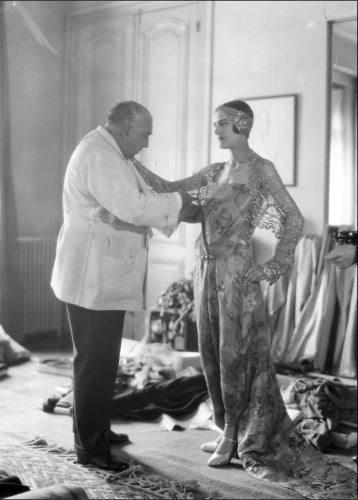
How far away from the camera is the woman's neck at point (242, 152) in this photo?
2176 mm

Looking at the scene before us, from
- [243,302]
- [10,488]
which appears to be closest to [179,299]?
→ [243,302]

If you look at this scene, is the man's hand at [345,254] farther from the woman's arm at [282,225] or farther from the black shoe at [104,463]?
the black shoe at [104,463]

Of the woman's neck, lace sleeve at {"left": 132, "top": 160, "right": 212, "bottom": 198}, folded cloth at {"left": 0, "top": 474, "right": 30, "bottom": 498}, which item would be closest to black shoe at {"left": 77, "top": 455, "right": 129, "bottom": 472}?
folded cloth at {"left": 0, "top": 474, "right": 30, "bottom": 498}

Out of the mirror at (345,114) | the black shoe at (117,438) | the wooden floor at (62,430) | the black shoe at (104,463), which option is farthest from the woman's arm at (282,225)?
the mirror at (345,114)

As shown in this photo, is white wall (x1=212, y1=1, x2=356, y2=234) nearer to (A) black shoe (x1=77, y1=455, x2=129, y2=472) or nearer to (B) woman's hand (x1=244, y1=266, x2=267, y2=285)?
(B) woman's hand (x1=244, y1=266, x2=267, y2=285)

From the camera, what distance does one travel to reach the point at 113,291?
7.17 feet

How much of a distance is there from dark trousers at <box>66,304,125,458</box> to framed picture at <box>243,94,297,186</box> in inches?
27.4

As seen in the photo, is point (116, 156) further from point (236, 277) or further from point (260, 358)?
point (260, 358)

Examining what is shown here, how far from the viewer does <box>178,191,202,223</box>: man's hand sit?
2.15 meters

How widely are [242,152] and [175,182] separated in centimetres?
24

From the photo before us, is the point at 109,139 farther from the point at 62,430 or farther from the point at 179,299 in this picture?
the point at 62,430

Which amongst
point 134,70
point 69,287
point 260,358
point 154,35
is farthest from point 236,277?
point 154,35

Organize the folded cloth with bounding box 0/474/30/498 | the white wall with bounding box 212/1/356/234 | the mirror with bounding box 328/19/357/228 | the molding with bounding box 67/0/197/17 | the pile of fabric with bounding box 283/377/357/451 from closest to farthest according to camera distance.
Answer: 1. the folded cloth with bounding box 0/474/30/498
2. the molding with bounding box 67/0/197/17
3. the white wall with bounding box 212/1/356/234
4. the pile of fabric with bounding box 283/377/357/451
5. the mirror with bounding box 328/19/357/228

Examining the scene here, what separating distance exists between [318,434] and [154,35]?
1653 mm
